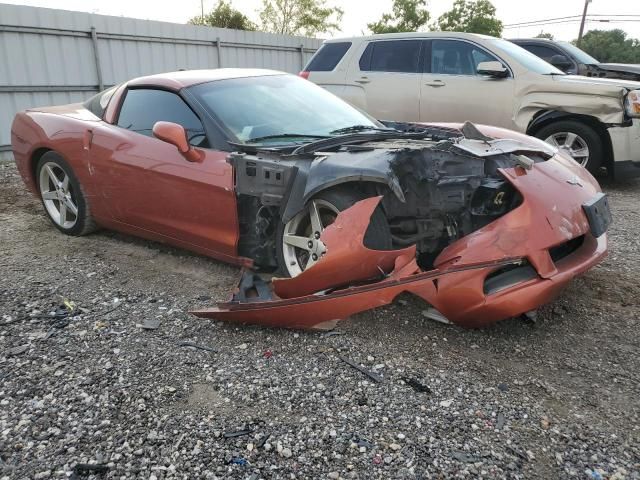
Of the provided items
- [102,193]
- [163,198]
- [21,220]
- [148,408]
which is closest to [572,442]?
[148,408]

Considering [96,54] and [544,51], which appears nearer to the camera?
[544,51]

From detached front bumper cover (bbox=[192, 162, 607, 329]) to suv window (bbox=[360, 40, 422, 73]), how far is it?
15.5 feet

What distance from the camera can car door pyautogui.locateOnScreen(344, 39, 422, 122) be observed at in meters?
7.19

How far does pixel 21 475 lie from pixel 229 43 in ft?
39.8

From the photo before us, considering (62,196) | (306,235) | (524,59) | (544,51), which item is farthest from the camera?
(544,51)

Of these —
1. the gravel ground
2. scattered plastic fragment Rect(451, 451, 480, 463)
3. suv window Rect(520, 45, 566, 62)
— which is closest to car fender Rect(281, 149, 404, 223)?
the gravel ground

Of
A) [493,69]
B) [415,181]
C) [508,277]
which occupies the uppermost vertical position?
[493,69]

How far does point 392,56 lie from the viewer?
289 inches

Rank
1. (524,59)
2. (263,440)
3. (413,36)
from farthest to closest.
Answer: (413,36)
(524,59)
(263,440)

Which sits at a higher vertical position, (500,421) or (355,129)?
(355,129)

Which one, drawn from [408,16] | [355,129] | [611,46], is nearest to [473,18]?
Result: [408,16]

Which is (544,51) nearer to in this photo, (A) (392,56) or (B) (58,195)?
(A) (392,56)

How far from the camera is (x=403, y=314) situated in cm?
304

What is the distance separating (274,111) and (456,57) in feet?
13.3
